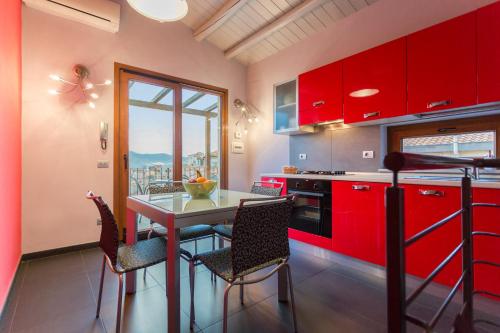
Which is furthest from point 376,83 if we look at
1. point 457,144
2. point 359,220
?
point 359,220

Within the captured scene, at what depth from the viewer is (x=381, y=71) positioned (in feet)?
7.65

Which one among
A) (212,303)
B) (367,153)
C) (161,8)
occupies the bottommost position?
(212,303)

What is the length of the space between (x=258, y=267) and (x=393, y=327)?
857mm

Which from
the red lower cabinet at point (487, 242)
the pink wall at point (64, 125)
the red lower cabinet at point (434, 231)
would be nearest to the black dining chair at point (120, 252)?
the pink wall at point (64, 125)

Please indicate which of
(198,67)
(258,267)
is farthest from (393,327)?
(198,67)

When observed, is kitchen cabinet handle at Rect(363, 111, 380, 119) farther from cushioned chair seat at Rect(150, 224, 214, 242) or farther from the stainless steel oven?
cushioned chair seat at Rect(150, 224, 214, 242)

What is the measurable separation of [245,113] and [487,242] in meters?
3.49

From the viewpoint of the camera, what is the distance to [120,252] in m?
1.57

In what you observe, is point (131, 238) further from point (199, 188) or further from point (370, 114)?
point (370, 114)

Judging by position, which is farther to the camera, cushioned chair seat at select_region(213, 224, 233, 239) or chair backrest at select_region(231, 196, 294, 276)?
cushioned chair seat at select_region(213, 224, 233, 239)

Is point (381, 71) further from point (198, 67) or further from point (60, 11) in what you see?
point (60, 11)

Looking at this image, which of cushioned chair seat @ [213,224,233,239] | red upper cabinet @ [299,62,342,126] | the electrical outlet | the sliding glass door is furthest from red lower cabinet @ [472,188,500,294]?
the sliding glass door

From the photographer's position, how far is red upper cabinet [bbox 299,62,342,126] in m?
2.71

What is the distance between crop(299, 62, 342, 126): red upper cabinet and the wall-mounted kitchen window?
668mm
